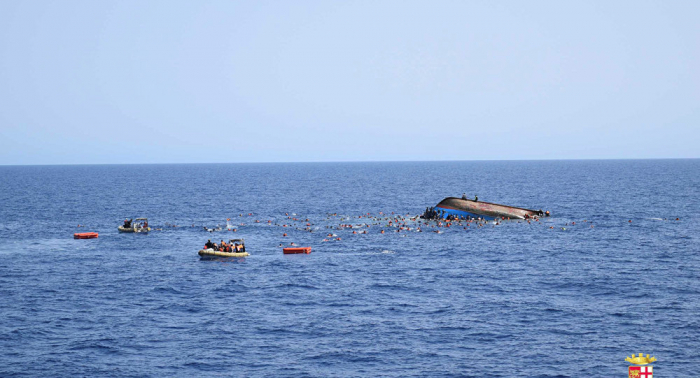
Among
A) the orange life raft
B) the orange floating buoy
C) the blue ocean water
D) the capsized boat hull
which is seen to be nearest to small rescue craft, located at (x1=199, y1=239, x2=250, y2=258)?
the capsized boat hull

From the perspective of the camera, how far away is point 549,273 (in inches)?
2980

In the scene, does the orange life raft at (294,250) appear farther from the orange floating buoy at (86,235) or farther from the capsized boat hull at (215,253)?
the orange floating buoy at (86,235)

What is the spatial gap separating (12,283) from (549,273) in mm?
61252

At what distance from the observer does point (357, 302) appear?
6312 cm

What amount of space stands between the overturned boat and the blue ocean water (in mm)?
7336

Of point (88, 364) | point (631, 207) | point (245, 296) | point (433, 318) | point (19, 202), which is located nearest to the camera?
point (88, 364)

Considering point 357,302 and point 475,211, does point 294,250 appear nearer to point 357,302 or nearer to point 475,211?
point 357,302

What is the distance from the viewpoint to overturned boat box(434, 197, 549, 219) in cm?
12612

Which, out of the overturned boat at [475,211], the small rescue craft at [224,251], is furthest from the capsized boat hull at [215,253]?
the overturned boat at [475,211]

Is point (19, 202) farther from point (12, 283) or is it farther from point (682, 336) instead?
point (682, 336)

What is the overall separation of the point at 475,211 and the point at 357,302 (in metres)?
67.9

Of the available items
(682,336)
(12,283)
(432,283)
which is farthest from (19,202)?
(682,336)

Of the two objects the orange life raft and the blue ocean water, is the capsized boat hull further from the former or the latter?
the orange life raft

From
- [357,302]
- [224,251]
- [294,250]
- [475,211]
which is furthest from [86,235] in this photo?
[475,211]
